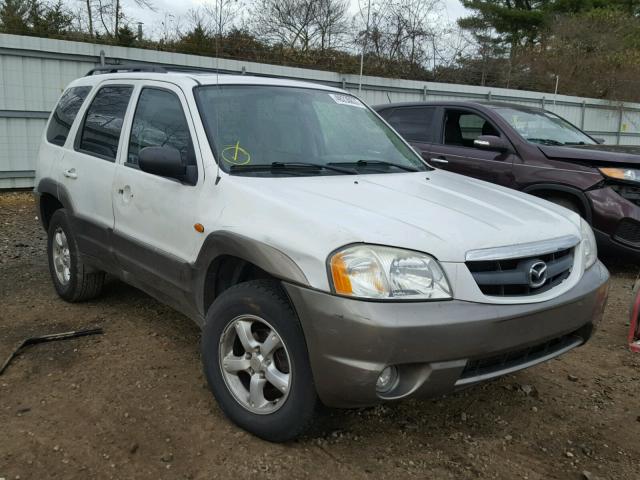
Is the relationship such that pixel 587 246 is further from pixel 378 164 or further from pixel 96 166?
pixel 96 166

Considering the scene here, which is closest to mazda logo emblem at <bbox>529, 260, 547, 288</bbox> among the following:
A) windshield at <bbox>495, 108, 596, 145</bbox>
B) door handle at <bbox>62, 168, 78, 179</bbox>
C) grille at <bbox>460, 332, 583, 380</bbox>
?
grille at <bbox>460, 332, 583, 380</bbox>

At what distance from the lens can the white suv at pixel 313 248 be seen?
2.33 metres

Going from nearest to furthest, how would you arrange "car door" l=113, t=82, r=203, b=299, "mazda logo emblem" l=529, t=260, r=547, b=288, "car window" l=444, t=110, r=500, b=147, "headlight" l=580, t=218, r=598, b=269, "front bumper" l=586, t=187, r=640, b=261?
"mazda logo emblem" l=529, t=260, r=547, b=288, "headlight" l=580, t=218, r=598, b=269, "car door" l=113, t=82, r=203, b=299, "front bumper" l=586, t=187, r=640, b=261, "car window" l=444, t=110, r=500, b=147

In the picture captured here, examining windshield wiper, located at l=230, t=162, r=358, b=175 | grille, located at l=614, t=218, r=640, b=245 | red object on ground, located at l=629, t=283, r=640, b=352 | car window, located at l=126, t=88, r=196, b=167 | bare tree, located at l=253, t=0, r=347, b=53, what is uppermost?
bare tree, located at l=253, t=0, r=347, b=53

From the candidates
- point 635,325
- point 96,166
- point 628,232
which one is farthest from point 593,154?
point 96,166

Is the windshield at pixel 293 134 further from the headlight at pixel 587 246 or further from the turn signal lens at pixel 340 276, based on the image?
the headlight at pixel 587 246

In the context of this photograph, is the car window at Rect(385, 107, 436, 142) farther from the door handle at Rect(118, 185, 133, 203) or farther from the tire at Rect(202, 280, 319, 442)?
the tire at Rect(202, 280, 319, 442)

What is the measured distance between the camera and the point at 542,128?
6695mm

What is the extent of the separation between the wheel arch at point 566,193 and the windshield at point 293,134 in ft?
8.57

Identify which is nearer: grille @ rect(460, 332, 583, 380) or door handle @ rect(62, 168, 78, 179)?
grille @ rect(460, 332, 583, 380)

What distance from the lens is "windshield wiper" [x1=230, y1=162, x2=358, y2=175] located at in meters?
3.06

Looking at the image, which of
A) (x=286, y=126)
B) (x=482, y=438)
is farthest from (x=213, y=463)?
(x=286, y=126)

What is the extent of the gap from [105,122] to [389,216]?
2.45 metres

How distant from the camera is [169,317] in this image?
14.5 ft
